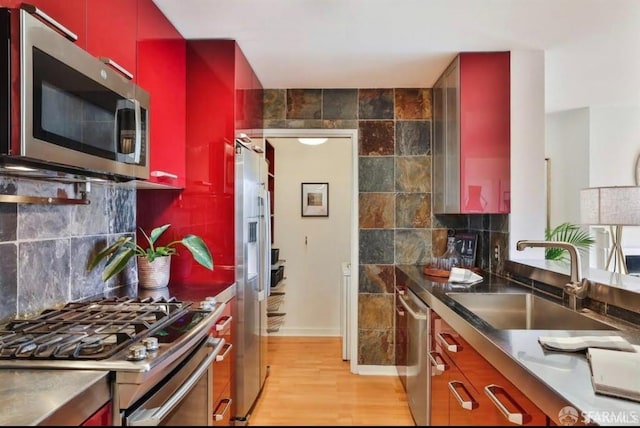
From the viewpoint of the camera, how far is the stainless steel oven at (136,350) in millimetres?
1031

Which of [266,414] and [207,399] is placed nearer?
[207,399]

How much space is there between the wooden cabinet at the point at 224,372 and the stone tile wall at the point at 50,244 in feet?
2.02

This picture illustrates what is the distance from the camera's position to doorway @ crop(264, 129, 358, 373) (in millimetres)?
4332

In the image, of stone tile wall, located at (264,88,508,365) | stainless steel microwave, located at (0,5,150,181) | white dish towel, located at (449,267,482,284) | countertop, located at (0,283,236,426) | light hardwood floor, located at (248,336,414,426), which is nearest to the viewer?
countertop, located at (0,283,236,426)

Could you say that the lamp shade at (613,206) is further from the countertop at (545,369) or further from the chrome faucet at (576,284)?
the countertop at (545,369)

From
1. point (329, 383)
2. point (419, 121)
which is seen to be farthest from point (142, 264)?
point (419, 121)

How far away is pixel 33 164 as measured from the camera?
116cm

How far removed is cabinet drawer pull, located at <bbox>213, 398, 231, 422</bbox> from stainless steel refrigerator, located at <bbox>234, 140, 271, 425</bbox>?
257 millimetres

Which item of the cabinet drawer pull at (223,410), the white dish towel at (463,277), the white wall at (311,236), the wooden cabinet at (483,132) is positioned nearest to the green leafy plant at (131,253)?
the cabinet drawer pull at (223,410)

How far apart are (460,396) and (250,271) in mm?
1419

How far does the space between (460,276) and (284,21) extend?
5.74 ft

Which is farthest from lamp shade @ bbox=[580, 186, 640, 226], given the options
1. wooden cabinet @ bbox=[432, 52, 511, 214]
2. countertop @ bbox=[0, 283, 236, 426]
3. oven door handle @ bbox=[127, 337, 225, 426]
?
countertop @ bbox=[0, 283, 236, 426]

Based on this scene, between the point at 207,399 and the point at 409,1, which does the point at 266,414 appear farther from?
the point at 409,1

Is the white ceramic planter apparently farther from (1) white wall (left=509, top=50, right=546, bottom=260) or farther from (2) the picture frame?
(2) the picture frame
